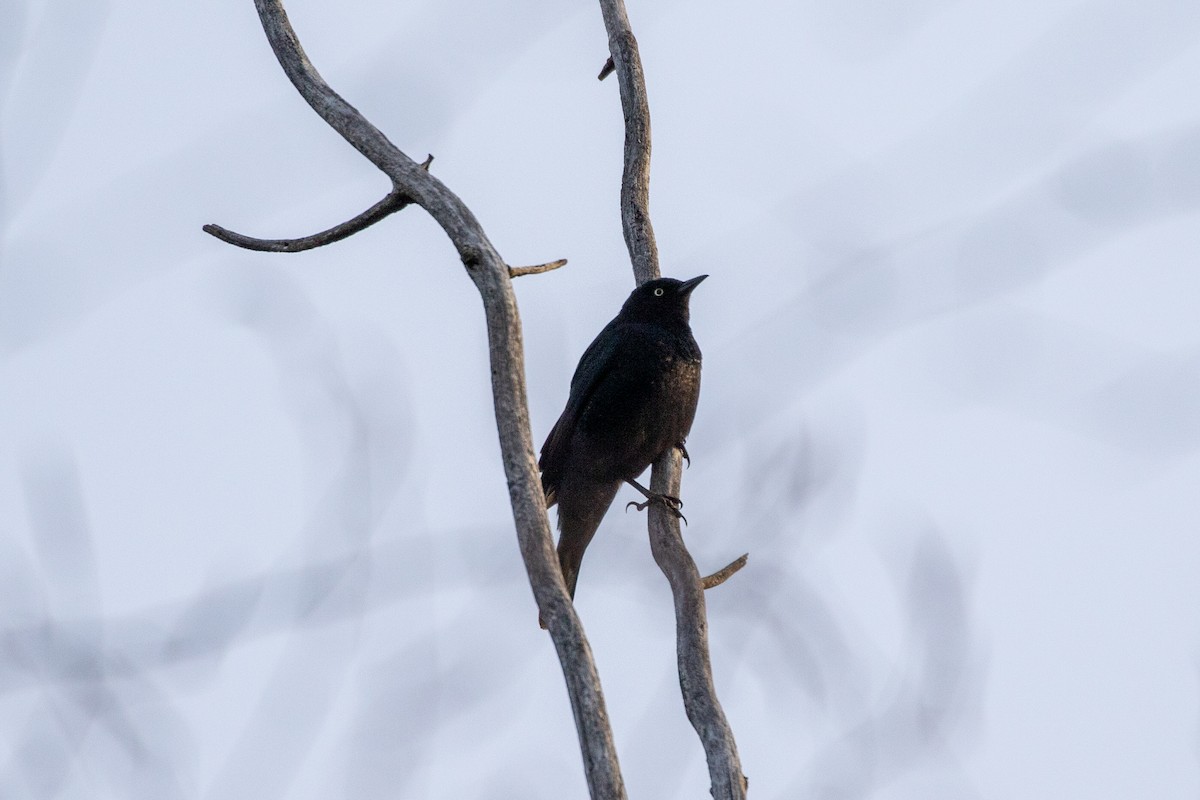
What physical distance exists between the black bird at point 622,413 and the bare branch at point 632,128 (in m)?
0.40

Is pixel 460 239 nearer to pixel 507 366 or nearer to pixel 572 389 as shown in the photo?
pixel 507 366

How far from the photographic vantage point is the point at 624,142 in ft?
16.1

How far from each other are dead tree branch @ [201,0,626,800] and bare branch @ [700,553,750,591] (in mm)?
1083

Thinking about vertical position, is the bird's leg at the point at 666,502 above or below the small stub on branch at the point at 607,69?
below

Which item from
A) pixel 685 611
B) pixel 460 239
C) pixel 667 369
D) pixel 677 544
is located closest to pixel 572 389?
pixel 667 369

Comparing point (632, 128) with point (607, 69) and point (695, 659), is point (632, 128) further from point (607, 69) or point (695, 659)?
Answer: point (695, 659)

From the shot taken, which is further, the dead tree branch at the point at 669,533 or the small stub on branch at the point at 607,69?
the small stub on branch at the point at 607,69

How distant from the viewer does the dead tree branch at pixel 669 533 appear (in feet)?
10.7

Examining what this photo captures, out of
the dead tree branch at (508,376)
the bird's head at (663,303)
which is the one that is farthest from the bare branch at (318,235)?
the bird's head at (663,303)

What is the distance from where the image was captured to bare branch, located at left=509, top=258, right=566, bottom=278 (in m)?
3.31

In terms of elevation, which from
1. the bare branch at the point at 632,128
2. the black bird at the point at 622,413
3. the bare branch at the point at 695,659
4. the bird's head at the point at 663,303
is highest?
the bare branch at the point at 632,128

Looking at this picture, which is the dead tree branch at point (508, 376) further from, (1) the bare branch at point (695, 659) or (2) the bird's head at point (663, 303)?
(2) the bird's head at point (663, 303)

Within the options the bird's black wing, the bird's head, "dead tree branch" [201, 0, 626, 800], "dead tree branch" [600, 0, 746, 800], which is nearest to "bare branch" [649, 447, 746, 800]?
"dead tree branch" [600, 0, 746, 800]

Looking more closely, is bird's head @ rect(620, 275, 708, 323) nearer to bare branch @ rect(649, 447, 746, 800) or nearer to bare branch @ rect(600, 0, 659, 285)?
bare branch @ rect(600, 0, 659, 285)
